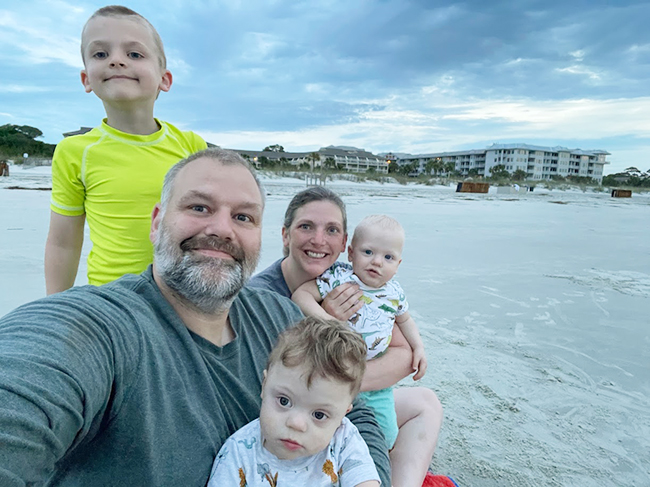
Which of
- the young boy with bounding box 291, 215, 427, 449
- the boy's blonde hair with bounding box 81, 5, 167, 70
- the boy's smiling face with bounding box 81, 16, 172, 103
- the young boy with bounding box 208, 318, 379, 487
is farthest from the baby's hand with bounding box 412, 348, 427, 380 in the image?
the boy's blonde hair with bounding box 81, 5, 167, 70

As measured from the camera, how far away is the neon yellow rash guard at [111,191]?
2.19 m

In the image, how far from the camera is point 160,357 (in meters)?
1.22

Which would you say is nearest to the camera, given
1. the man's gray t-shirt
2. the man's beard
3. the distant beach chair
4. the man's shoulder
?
the man's gray t-shirt

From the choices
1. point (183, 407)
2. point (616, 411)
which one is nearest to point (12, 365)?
point (183, 407)

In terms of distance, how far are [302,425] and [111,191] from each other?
1.52 meters

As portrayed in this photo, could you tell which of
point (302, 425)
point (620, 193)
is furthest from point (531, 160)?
point (302, 425)

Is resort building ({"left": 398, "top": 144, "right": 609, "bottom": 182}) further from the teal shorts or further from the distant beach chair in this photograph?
the teal shorts

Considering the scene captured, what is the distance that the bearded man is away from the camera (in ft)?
2.85

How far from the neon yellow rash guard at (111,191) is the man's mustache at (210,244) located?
807 mm

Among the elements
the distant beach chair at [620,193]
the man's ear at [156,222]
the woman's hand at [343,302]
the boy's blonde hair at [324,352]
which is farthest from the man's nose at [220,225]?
the distant beach chair at [620,193]

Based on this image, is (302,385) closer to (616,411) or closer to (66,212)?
(66,212)

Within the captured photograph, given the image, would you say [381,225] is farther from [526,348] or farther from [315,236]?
[526,348]

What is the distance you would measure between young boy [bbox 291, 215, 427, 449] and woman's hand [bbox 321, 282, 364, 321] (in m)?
0.05

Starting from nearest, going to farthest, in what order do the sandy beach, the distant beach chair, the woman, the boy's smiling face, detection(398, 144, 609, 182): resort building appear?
the boy's smiling face
the woman
the sandy beach
the distant beach chair
detection(398, 144, 609, 182): resort building
